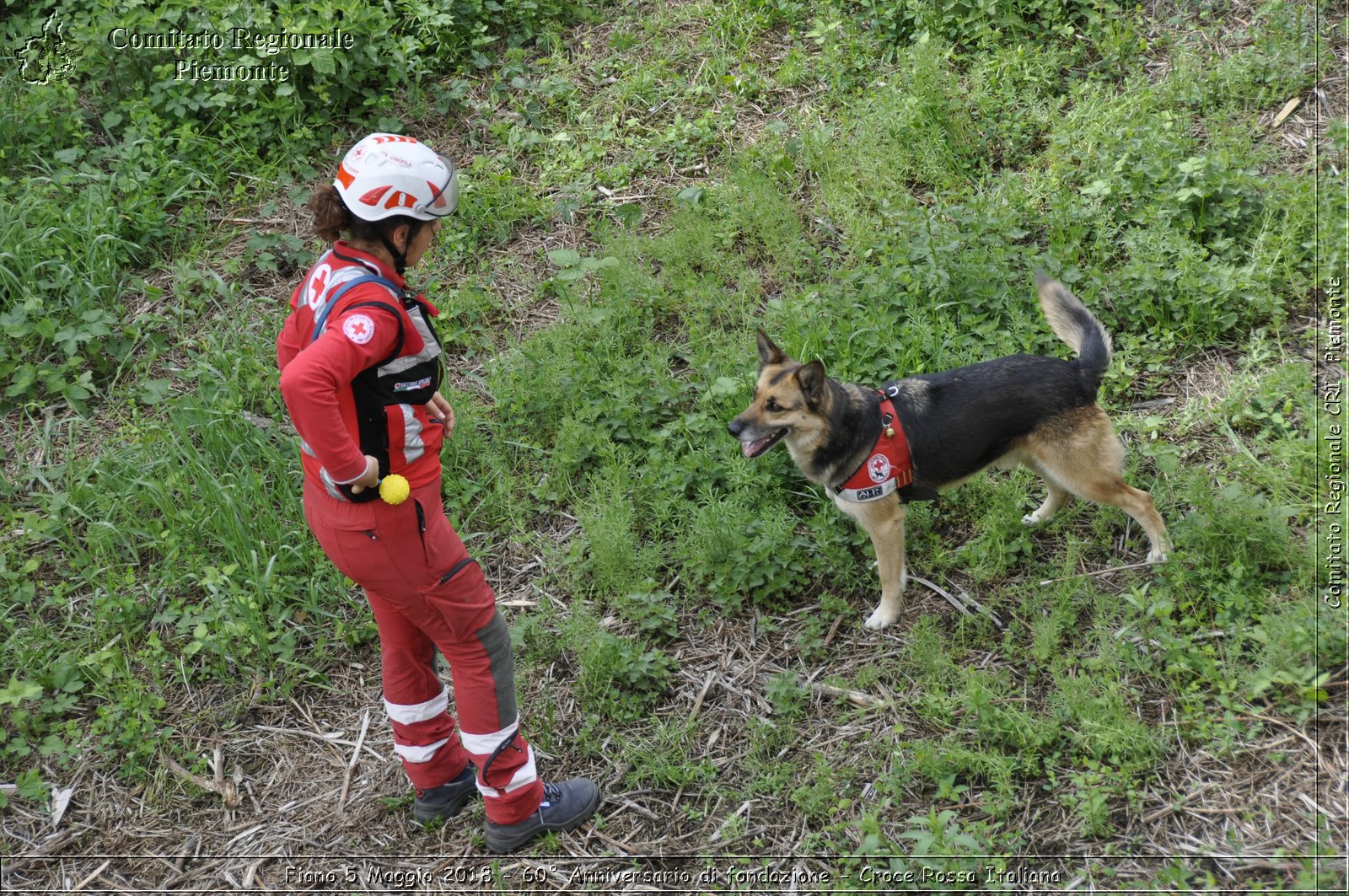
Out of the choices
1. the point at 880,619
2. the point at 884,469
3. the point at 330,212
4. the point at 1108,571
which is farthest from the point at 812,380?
the point at 330,212

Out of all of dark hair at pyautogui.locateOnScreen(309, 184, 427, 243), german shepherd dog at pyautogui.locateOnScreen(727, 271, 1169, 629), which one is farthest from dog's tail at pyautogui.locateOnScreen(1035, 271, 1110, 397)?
dark hair at pyautogui.locateOnScreen(309, 184, 427, 243)

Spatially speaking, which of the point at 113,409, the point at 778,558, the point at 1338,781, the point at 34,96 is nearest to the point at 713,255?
the point at 778,558

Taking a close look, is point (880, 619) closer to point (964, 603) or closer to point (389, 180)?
point (964, 603)

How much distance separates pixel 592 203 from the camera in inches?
300

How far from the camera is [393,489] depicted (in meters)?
3.57

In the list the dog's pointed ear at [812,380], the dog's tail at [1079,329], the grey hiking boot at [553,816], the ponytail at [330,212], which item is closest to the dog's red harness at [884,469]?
the dog's pointed ear at [812,380]

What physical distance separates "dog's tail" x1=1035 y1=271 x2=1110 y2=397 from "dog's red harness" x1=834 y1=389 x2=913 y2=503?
94cm

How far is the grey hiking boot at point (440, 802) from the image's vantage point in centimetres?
439

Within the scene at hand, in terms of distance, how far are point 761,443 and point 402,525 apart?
1934 millimetres

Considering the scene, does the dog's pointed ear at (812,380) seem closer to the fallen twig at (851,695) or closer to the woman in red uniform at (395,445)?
the fallen twig at (851,695)

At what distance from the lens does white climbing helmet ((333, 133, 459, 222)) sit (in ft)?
11.6

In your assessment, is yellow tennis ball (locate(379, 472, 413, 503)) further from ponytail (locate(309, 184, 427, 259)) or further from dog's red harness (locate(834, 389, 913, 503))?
dog's red harness (locate(834, 389, 913, 503))

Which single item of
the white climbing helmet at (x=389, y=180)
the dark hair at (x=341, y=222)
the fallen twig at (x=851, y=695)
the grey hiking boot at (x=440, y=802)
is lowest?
the grey hiking boot at (x=440, y=802)

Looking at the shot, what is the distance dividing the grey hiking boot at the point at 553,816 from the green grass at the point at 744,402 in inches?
10.4
